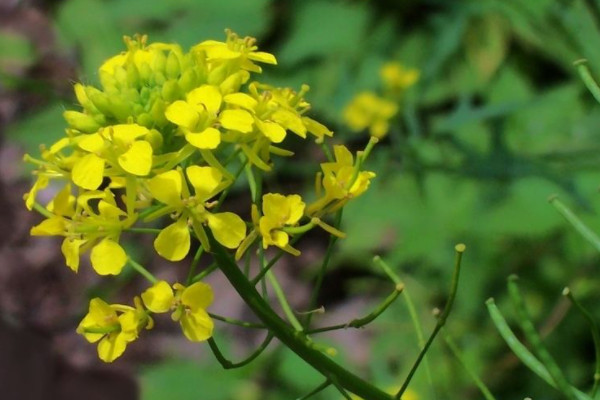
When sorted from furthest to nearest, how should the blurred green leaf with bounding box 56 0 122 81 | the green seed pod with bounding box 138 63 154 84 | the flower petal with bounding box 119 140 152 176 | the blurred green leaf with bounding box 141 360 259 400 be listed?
the blurred green leaf with bounding box 56 0 122 81
the blurred green leaf with bounding box 141 360 259 400
the green seed pod with bounding box 138 63 154 84
the flower petal with bounding box 119 140 152 176

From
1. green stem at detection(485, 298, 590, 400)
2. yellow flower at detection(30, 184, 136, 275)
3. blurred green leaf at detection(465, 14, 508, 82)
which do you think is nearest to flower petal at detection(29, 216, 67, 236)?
yellow flower at detection(30, 184, 136, 275)

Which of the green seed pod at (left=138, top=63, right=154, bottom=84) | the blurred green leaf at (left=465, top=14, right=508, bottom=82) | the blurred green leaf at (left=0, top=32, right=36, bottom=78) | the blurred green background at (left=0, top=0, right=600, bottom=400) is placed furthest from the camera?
the blurred green leaf at (left=0, top=32, right=36, bottom=78)

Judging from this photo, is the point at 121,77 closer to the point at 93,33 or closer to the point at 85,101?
the point at 85,101

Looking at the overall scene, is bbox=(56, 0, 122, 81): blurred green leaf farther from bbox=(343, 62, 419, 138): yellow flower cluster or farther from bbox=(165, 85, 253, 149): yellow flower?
bbox=(165, 85, 253, 149): yellow flower

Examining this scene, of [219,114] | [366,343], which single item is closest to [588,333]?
[366,343]

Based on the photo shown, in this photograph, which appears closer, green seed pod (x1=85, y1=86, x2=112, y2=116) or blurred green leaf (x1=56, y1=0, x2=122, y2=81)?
green seed pod (x1=85, y1=86, x2=112, y2=116)

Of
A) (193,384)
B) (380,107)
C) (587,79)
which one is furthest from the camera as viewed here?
(193,384)

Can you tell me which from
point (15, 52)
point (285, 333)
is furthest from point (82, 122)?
point (15, 52)
